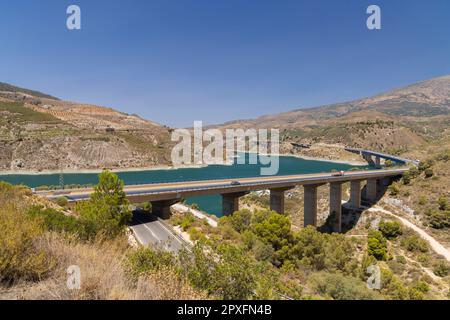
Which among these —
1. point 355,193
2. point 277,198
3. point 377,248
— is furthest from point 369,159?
point 377,248

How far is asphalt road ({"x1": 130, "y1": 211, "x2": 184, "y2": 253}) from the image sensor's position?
20127mm

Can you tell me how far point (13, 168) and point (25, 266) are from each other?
11024 cm

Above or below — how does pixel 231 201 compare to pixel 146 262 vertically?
below

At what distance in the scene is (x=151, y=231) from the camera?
24.2 metres

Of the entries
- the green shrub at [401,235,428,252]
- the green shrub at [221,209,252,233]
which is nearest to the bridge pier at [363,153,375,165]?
the green shrub at [401,235,428,252]

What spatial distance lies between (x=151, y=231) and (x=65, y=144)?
318ft

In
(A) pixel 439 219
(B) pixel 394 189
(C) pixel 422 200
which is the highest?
(B) pixel 394 189

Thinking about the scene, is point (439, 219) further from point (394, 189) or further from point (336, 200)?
point (336, 200)

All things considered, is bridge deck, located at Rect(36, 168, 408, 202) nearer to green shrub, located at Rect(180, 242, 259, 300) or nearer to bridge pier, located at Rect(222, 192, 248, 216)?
bridge pier, located at Rect(222, 192, 248, 216)

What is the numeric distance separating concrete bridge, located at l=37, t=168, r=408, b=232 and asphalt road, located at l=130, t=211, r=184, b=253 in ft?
6.50

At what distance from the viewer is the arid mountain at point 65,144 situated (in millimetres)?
98062

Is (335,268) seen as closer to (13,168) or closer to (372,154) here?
(372,154)

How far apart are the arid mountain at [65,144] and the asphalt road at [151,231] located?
83.6 metres
